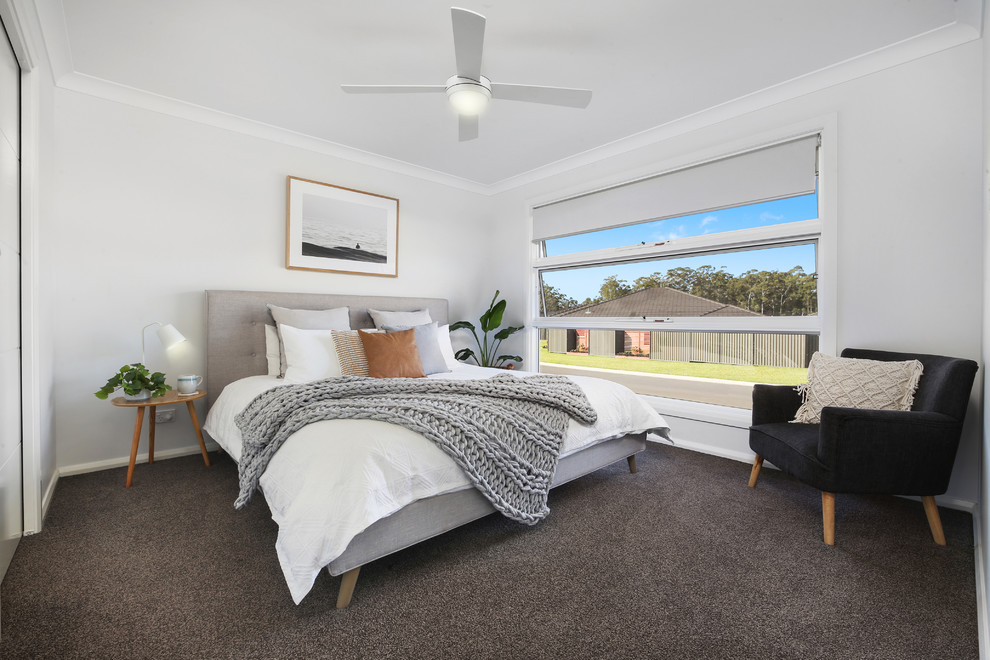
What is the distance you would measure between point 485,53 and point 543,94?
1.55 feet

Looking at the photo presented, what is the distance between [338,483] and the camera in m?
1.53

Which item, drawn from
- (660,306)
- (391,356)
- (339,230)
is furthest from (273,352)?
(660,306)

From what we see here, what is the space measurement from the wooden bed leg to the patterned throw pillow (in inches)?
94.3

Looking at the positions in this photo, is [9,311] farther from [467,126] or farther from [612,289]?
[612,289]

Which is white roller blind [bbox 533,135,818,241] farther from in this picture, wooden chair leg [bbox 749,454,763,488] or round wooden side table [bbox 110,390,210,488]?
round wooden side table [bbox 110,390,210,488]

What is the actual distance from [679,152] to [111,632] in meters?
4.03

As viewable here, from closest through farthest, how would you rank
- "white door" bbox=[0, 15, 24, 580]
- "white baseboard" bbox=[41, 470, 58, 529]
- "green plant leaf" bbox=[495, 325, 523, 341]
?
"white door" bbox=[0, 15, 24, 580] < "white baseboard" bbox=[41, 470, 58, 529] < "green plant leaf" bbox=[495, 325, 523, 341]

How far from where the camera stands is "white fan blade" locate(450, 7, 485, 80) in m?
1.78

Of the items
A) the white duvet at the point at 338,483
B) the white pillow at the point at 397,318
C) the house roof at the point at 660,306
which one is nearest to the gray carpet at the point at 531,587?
the white duvet at the point at 338,483

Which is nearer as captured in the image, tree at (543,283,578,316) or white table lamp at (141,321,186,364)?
white table lamp at (141,321,186,364)

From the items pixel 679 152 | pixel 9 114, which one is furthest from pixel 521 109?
pixel 9 114

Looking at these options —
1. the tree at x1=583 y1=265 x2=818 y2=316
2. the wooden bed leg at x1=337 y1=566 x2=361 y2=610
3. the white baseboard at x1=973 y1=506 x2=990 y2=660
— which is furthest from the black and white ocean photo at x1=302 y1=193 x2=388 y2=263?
the white baseboard at x1=973 y1=506 x2=990 y2=660

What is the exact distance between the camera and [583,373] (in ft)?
14.5

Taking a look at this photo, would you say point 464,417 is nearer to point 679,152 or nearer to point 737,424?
point 737,424
